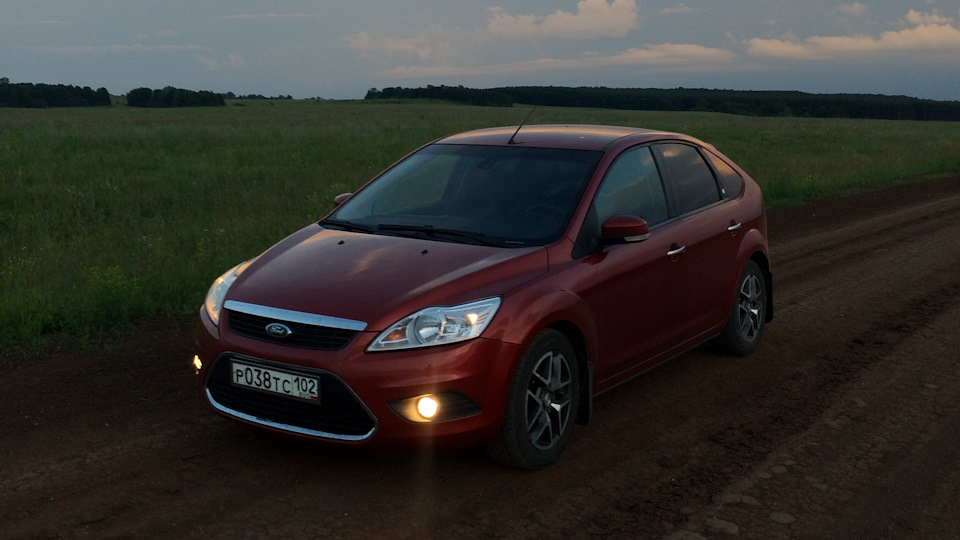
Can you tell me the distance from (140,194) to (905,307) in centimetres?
1062

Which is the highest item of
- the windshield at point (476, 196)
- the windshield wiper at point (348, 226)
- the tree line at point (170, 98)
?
the tree line at point (170, 98)

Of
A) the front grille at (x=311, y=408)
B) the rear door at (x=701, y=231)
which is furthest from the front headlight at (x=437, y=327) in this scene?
the rear door at (x=701, y=231)

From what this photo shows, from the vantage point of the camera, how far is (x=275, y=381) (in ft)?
13.7

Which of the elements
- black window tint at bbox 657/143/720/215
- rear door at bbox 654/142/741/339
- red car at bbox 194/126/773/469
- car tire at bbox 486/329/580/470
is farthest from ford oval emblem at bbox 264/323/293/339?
black window tint at bbox 657/143/720/215

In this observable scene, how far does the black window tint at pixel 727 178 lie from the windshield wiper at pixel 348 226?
2568 mm

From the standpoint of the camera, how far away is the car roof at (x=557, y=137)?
220 inches

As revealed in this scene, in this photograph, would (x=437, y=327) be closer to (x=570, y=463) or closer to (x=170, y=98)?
(x=570, y=463)

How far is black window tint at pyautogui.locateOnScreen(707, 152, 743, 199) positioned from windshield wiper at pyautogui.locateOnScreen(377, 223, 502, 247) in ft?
7.42

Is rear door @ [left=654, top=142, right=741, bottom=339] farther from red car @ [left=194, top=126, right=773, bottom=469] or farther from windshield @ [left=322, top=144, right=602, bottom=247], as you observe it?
windshield @ [left=322, top=144, right=602, bottom=247]

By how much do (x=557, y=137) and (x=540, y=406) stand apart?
6.28 feet

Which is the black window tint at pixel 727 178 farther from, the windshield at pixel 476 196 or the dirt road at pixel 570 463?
the windshield at pixel 476 196

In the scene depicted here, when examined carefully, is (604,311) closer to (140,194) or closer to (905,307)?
(905,307)

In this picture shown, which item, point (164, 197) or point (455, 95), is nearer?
point (164, 197)

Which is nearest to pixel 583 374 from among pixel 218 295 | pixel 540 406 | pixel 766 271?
pixel 540 406
